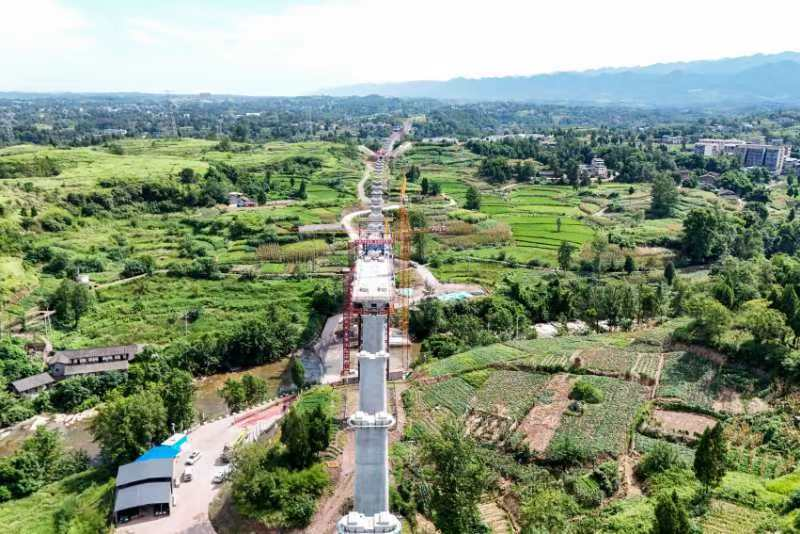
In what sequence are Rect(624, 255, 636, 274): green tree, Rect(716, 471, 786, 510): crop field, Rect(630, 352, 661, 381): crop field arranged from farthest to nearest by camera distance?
1. Rect(624, 255, 636, 274): green tree
2. Rect(630, 352, 661, 381): crop field
3. Rect(716, 471, 786, 510): crop field

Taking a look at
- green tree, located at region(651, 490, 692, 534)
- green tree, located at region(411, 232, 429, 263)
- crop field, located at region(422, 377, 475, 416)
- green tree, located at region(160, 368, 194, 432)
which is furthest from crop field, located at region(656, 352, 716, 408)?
green tree, located at region(411, 232, 429, 263)

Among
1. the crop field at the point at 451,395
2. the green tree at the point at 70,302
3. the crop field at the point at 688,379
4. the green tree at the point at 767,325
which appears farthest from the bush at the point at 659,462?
the green tree at the point at 70,302

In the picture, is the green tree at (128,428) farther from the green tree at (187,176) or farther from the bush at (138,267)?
the green tree at (187,176)

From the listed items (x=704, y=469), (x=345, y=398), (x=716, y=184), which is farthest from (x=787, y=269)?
(x=716, y=184)

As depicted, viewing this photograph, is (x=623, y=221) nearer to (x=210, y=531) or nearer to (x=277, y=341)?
(x=277, y=341)

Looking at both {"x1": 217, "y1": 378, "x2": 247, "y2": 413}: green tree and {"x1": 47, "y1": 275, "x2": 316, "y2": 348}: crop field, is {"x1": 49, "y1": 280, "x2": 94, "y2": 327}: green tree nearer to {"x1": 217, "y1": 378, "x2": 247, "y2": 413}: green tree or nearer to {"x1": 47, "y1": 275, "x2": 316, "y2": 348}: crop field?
{"x1": 47, "y1": 275, "x2": 316, "y2": 348}: crop field

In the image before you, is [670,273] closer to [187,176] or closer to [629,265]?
[629,265]
